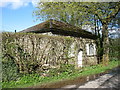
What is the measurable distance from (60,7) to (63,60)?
8.30 metres

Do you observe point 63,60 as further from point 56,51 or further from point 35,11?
point 35,11

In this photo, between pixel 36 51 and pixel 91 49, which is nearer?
pixel 36 51

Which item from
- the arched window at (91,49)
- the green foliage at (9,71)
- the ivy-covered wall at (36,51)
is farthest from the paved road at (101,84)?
the arched window at (91,49)

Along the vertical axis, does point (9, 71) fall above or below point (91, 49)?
below

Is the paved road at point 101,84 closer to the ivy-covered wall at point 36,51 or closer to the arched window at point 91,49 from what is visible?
the ivy-covered wall at point 36,51

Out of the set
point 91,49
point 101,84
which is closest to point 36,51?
point 101,84

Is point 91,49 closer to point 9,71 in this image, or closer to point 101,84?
point 101,84

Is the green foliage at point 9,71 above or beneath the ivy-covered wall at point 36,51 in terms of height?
beneath

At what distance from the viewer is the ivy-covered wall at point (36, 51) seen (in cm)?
818

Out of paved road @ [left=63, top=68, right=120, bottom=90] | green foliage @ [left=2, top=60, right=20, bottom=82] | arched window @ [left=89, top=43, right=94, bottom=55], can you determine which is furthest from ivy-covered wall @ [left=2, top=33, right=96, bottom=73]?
arched window @ [left=89, top=43, right=94, bottom=55]

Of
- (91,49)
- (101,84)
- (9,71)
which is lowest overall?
(101,84)

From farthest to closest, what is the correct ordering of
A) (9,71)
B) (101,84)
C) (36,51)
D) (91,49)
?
(91,49) → (36,51) → (9,71) → (101,84)

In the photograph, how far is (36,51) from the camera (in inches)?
370

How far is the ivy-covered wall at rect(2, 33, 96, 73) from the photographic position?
818cm
